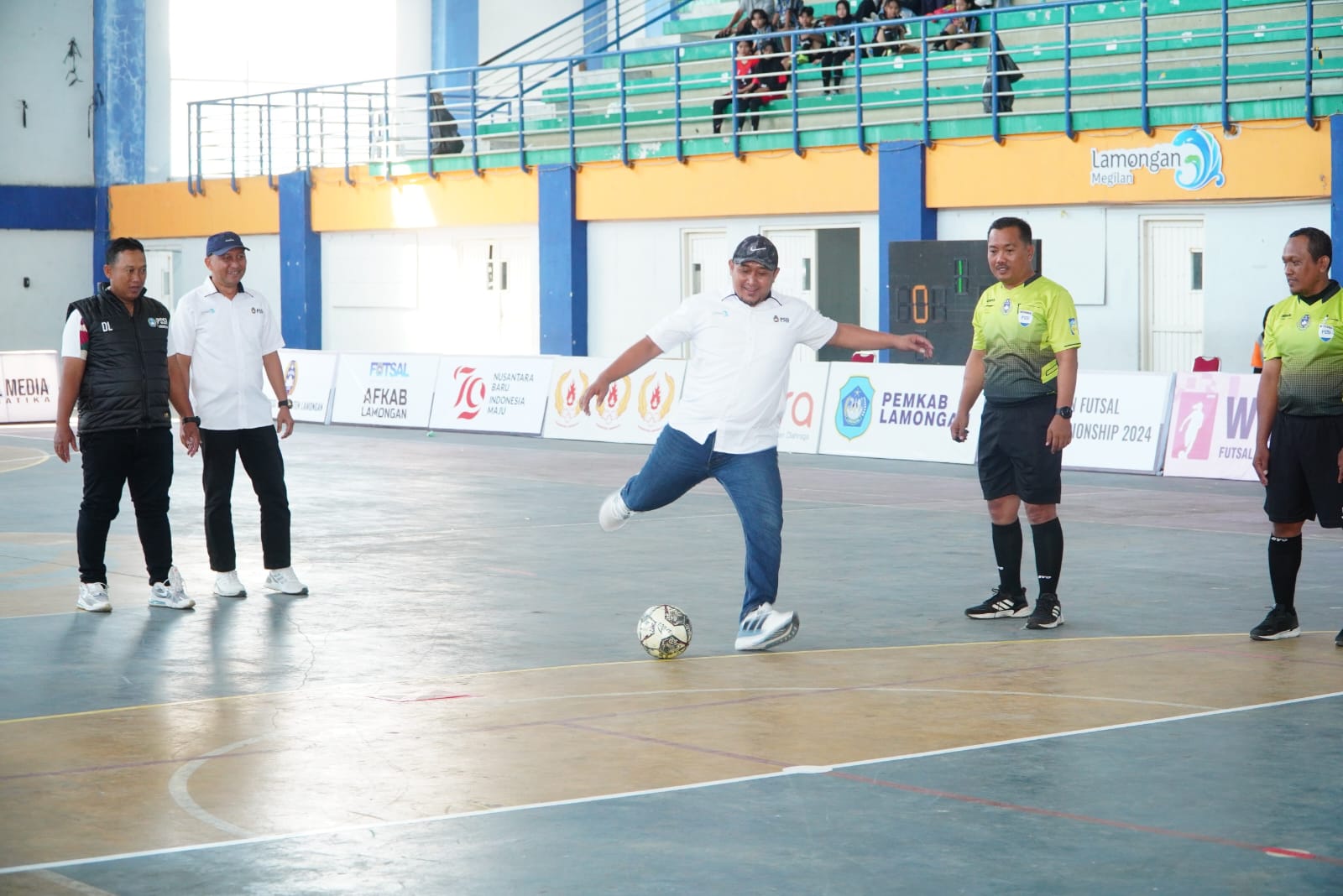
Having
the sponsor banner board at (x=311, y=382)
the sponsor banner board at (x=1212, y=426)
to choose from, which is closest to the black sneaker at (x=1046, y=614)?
the sponsor banner board at (x=1212, y=426)

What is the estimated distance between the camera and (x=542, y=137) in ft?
106

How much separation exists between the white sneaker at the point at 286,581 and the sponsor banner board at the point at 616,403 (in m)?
12.4

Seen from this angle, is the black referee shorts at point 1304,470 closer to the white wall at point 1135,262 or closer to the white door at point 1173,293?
the white wall at point 1135,262

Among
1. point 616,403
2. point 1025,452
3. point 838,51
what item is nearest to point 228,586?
point 1025,452

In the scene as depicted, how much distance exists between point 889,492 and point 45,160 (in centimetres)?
2767

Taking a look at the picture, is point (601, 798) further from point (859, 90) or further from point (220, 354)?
point (859, 90)

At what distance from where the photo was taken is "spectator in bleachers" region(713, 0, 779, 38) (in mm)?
28641

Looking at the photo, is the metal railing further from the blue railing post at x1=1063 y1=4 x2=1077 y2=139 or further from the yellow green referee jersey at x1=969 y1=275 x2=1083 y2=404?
the yellow green referee jersey at x1=969 y1=275 x2=1083 y2=404

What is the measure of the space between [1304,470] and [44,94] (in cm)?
3542

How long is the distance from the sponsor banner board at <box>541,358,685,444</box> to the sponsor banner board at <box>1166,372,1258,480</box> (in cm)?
657

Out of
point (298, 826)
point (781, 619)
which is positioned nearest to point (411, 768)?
point (298, 826)

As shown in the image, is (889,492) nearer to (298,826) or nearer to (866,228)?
(866,228)

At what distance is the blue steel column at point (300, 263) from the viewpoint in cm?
3584

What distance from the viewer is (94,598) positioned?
1063 centimetres
